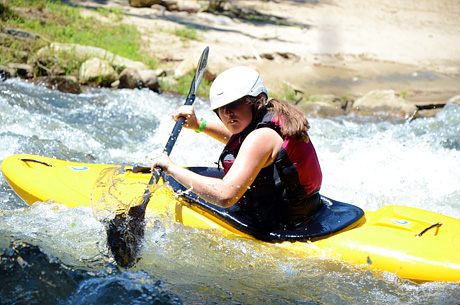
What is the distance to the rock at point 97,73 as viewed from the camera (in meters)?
6.93

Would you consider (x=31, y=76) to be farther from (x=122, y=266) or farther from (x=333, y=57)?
(x=333, y=57)

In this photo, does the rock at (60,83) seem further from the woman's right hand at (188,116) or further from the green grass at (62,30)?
the woman's right hand at (188,116)

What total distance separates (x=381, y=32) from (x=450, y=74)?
260 centimetres

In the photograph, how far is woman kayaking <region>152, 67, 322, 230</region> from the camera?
2.32m

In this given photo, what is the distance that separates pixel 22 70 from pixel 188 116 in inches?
178

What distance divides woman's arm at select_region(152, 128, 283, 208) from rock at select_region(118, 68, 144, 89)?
4.81m

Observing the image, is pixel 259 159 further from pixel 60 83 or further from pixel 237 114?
pixel 60 83

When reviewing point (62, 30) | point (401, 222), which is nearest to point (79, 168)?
point (401, 222)

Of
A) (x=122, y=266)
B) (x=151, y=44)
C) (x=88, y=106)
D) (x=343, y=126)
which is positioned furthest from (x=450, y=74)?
(x=122, y=266)

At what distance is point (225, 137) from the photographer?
306 cm

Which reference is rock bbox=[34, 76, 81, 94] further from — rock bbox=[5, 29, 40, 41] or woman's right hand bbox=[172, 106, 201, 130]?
woman's right hand bbox=[172, 106, 201, 130]

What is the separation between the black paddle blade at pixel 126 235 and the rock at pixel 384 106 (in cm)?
529

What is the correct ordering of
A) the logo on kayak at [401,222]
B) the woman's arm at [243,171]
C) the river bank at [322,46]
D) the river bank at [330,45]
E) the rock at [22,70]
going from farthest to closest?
the river bank at [330,45], the river bank at [322,46], the rock at [22,70], the logo on kayak at [401,222], the woman's arm at [243,171]

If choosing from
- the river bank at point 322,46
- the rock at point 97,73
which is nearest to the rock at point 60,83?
the rock at point 97,73
